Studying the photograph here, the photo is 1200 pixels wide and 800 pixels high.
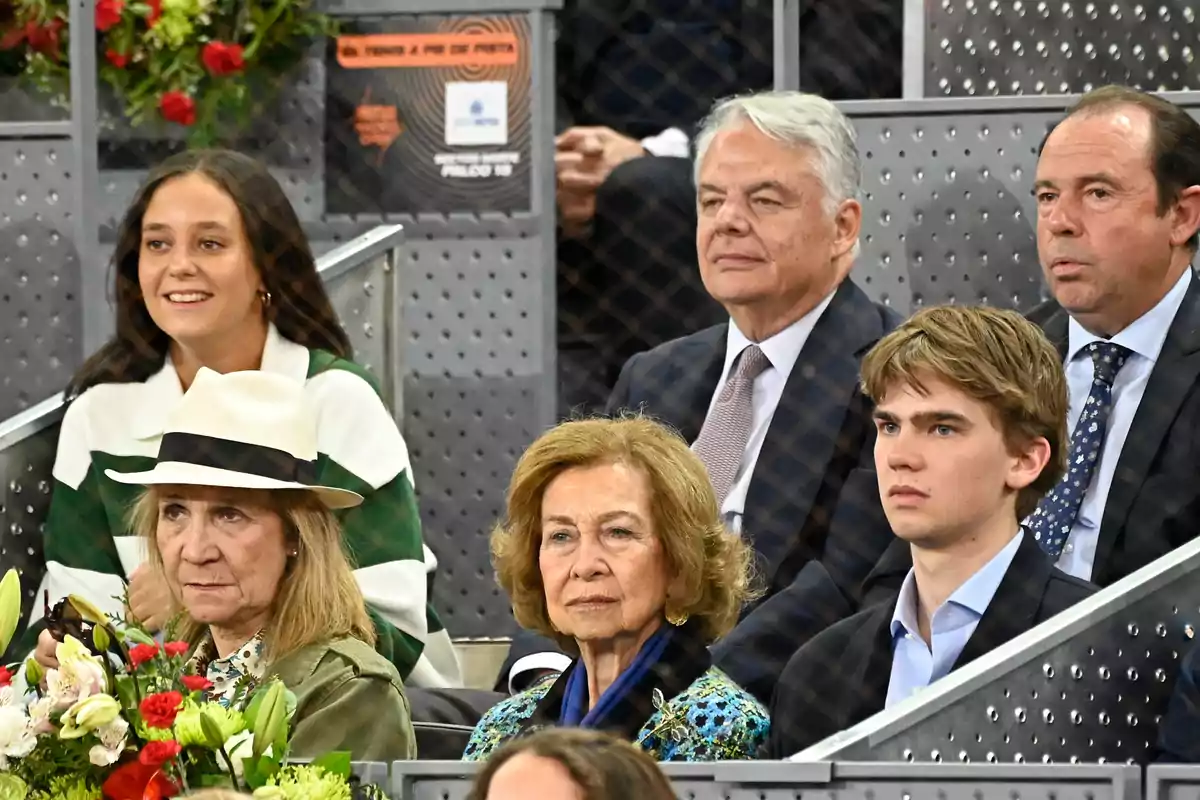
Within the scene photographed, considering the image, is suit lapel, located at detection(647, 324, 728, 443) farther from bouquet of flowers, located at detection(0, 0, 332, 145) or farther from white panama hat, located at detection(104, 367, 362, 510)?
bouquet of flowers, located at detection(0, 0, 332, 145)

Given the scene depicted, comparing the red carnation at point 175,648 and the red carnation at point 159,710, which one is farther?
the red carnation at point 175,648

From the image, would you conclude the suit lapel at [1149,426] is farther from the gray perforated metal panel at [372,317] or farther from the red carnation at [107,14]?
the red carnation at [107,14]

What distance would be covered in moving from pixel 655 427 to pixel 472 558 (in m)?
1.69

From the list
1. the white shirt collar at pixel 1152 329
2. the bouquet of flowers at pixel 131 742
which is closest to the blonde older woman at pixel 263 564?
the bouquet of flowers at pixel 131 742

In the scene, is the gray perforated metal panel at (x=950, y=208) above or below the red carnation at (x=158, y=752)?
above

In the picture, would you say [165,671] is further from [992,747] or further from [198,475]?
[992,747]

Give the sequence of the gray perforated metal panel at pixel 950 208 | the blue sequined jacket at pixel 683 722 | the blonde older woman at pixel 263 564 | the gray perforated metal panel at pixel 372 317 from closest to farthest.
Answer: the blue sequined jacket at pixel 683 722 → the blonde older woman at pixel 263 564 → the gray perforated metal panel at pixel 950 208 → the gray perforated metal panel at pixel 372 317

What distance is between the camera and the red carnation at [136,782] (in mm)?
2352

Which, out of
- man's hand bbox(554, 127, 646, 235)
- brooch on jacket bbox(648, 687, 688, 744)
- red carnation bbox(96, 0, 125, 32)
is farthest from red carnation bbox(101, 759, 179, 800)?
red carnation bbox(96, 0, 125, 32)

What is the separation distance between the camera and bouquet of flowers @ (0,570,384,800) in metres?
2.34

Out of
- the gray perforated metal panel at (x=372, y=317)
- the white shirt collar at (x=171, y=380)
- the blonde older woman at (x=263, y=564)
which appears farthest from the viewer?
the gray perforated metal panel at (x=372, y=317)

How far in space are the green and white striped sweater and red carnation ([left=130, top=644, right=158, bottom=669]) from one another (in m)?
0.89

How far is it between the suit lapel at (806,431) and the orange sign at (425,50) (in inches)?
52.9

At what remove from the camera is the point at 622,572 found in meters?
2.80
